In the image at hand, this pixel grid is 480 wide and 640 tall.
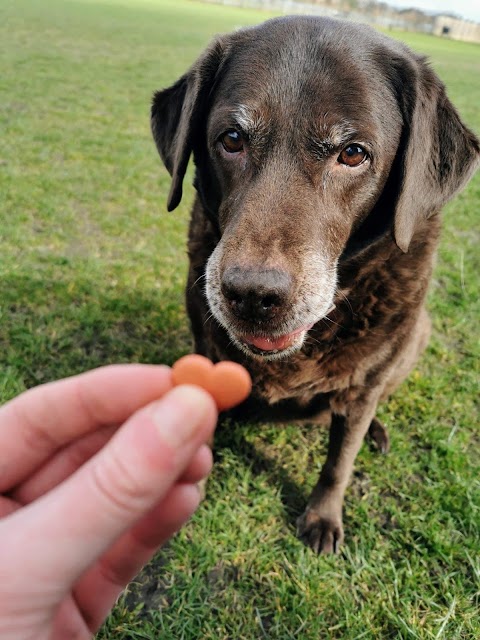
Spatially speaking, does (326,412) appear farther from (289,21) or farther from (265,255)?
(289,21)

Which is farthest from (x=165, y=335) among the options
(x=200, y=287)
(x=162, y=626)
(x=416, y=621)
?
(x=416, y=621)

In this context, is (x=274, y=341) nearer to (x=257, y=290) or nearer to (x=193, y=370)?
(x=257, y=290)

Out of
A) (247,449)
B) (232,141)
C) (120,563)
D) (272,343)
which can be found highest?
(232,141)

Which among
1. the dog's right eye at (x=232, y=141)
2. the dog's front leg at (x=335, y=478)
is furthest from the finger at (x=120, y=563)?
the dog's right eye at (x=232, y=141)

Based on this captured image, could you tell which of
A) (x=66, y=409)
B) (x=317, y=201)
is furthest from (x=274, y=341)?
(x=66, y=409)

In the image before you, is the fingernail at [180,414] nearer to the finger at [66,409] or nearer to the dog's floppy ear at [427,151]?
the finger at [66,409]

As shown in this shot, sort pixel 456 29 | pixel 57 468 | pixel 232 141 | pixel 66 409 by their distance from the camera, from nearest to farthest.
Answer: pixel 66 409 < pixel 57 468 < pixel 232 141 < pixel 456 29
